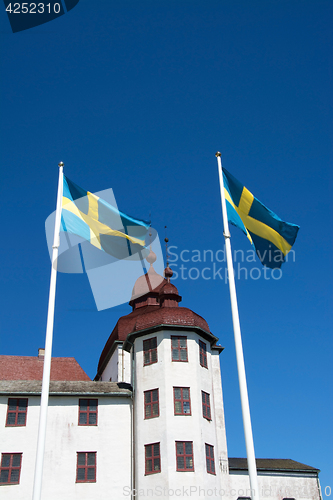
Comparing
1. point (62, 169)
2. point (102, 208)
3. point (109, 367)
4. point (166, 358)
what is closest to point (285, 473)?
point (166, 358)

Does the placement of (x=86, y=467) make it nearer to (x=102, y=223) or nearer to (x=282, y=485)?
(x=282, y=485)

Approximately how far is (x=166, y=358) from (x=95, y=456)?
27.4ft

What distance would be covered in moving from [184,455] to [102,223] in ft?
57.7

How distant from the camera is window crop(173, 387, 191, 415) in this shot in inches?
1371

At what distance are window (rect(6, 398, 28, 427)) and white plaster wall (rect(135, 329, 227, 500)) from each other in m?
8.00

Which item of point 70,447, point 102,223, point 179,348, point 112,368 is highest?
point 112,368

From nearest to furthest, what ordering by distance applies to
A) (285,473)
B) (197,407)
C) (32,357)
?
1. (197,407)
2. (285,473)
3. (32,357)

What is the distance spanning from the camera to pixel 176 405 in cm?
3497

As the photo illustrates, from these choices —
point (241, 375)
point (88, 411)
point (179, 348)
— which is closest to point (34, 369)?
point (88, 411)

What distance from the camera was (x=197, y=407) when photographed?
115ft

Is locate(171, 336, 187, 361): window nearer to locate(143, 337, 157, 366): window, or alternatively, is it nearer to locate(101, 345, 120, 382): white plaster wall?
locate(143, 337, 157, 366): window

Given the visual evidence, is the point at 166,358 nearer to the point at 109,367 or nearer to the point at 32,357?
the point at 109,367

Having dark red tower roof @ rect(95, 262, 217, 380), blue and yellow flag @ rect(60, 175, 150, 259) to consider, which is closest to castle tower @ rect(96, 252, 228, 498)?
dark red tower roof @ rect(95, 262, 217, 380)

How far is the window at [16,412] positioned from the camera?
114ft
